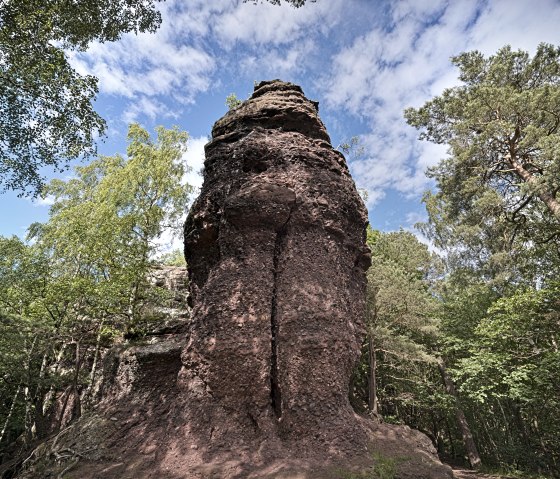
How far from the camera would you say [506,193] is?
14.1 m

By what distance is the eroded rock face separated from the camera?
5918mm

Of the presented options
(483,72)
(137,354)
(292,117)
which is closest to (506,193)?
(483,72)

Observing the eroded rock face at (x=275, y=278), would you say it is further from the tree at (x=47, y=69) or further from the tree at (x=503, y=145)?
the tree at (x=503, y=145)

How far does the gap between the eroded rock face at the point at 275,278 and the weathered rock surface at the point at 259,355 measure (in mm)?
24

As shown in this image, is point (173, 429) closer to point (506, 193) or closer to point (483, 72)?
point (506, 193)

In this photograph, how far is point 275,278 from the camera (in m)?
6.89

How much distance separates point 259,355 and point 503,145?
12891mm

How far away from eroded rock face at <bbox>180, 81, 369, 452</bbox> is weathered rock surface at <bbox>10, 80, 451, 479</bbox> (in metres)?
0.02

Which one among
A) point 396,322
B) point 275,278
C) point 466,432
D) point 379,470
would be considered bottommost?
point 466,432

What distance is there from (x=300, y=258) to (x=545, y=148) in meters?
8.82

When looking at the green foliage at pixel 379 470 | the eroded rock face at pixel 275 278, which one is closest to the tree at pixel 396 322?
the eroded rock face at pixel 275 278

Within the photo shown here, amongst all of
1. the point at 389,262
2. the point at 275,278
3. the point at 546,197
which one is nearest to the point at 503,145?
the point at 546,197

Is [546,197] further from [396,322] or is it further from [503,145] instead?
[396,322]

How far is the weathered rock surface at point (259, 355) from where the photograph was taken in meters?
5.49
